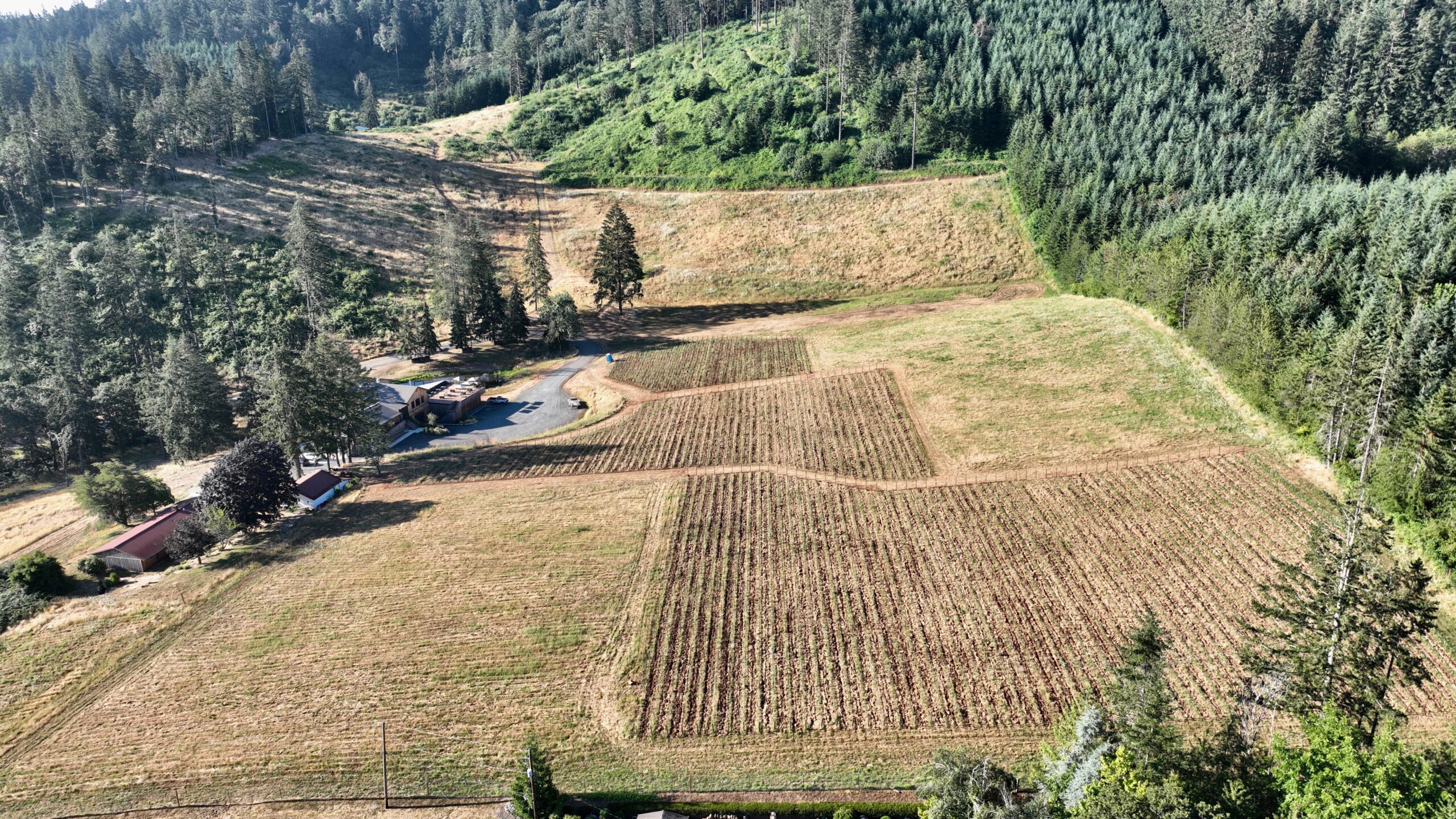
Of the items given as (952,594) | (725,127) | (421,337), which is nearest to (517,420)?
(421,337)

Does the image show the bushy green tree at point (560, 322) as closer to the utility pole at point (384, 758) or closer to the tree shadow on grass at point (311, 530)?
the tree shadow on grass at point (311, 530)

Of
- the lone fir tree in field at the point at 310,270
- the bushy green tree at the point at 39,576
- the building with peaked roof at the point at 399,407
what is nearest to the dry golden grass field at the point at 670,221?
the lone fir tree in field at the point at 310,270

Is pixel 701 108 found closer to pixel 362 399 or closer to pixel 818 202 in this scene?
pixel 818 202

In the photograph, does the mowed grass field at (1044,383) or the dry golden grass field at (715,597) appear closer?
the dry golden grass field at (715,597)

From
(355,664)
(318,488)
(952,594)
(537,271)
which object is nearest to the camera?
(355,664)

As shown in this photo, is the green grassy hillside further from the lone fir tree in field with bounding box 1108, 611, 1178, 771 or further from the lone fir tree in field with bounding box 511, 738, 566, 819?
the lone fir tree in field with bounding box 511, 738, 566, 819

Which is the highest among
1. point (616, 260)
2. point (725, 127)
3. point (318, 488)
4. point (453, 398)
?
point (725, 127)

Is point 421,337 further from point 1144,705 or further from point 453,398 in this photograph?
point 1144,705
